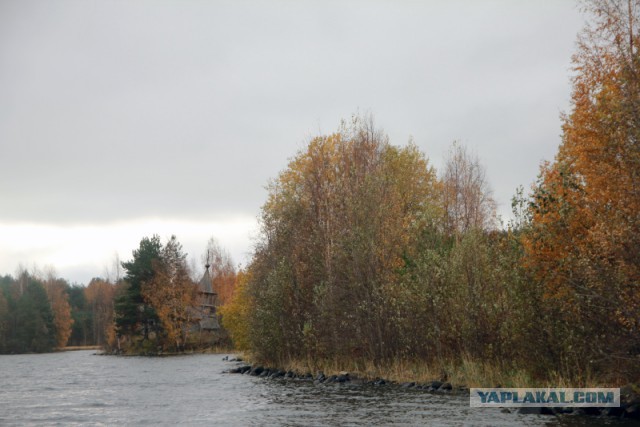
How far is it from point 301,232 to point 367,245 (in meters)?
9.08

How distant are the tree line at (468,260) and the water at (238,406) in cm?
316

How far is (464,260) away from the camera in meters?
28.4

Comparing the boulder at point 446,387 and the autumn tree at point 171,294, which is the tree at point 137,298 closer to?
the autumn tree at point 171,294

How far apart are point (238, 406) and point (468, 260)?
11747mm

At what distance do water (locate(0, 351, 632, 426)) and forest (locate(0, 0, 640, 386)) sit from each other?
297 centimetres

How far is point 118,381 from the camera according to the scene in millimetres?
41531

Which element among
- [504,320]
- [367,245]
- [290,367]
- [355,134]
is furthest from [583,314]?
[355,134]

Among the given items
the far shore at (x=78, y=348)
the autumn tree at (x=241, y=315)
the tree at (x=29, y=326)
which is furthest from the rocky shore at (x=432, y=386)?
the far shore at (x=78, y=348)

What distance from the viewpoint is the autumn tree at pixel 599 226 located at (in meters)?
18.2

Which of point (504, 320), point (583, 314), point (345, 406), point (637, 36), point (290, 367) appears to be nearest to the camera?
point (583, 314)

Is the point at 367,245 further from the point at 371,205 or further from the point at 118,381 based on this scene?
the point at 118,381

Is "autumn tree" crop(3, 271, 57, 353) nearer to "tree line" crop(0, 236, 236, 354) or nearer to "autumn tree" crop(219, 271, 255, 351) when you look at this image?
"tree line" crop(0, 236, 236, 354)

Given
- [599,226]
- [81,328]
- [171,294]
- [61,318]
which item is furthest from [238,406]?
[81,328]

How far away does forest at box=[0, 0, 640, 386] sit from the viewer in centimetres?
1931
